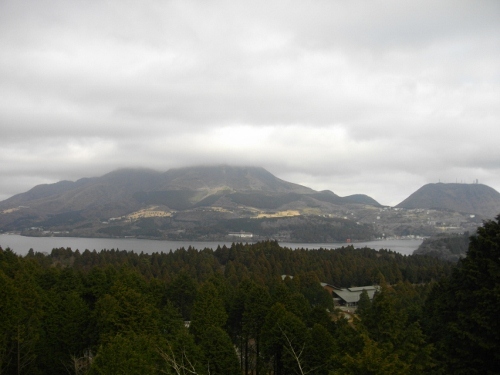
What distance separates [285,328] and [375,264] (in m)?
36.8

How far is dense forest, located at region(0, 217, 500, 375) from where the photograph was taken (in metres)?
9.66

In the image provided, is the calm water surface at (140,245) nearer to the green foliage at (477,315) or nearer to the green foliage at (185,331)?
the green foliage at (185,331)

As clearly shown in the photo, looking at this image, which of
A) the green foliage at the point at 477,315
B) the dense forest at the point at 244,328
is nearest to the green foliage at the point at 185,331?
the dense forest at the point at 244,328

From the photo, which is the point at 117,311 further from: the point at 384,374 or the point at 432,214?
the point at 432,214

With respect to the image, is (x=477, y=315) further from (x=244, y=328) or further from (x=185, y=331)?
(x=244, y=328)

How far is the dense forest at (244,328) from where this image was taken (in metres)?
9.66

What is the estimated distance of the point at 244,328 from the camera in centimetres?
1872

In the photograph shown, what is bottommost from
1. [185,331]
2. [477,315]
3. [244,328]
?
[244,328]


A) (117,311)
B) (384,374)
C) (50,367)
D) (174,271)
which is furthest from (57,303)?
(174,271)

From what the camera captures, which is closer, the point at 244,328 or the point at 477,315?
the point at 477,315

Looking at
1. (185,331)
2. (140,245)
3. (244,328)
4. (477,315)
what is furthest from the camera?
(140,245)

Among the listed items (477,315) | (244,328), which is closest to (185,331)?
(244,328)

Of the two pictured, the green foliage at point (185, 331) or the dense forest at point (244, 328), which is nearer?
the dense forest at point (244, 328)

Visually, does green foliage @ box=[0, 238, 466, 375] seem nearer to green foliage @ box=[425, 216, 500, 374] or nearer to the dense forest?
the dense forest
